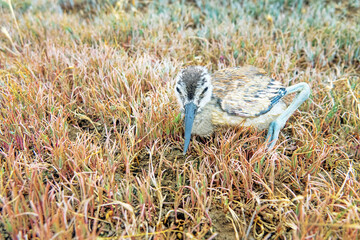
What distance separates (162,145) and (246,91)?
907 millimetres

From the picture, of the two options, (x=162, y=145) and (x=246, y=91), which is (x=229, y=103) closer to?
(x=246, y=91)

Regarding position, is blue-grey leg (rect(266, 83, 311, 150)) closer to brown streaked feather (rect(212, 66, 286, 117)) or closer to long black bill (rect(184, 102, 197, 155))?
brown streaked feather (rect(212, 66, 286, 117))

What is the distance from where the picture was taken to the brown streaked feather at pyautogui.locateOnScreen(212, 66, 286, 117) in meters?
2.45

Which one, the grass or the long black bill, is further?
the long black bill

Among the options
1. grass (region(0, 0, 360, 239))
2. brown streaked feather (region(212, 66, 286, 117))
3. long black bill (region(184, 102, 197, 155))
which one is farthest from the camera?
brown streaked feather (region(212, 66, 286, 117))

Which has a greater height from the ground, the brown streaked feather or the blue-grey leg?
the brown streaked feather

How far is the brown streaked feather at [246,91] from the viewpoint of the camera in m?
2.45

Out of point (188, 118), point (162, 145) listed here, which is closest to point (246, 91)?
point (188, 118)


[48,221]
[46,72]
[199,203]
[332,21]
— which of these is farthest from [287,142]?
[332,21]

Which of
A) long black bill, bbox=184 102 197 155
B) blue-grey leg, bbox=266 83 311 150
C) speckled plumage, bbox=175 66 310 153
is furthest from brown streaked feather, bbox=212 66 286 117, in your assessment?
long black bill, bbox=184 102 197 155

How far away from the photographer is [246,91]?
263 cm

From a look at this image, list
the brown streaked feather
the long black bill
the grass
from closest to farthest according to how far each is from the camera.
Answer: the grass, the long black bill, the brown streaked feather

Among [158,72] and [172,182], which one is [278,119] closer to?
[172,182]

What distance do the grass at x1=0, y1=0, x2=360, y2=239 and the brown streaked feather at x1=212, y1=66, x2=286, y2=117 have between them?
210mm
